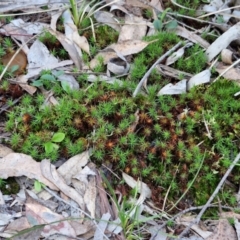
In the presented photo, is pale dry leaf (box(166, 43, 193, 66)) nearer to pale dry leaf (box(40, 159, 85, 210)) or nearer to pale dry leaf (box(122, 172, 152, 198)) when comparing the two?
pale dry leaf (box(122, 172, 152, 198))

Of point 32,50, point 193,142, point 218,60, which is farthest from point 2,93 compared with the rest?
point 218,60

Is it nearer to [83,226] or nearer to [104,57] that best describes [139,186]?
[83,226]

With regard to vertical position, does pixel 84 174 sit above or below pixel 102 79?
below

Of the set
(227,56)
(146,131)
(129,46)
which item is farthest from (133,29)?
(146,131)

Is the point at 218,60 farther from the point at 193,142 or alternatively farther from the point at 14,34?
the point at 14,34

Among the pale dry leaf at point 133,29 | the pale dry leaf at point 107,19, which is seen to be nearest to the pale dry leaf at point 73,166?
the pale dry leaf at point 133,29
